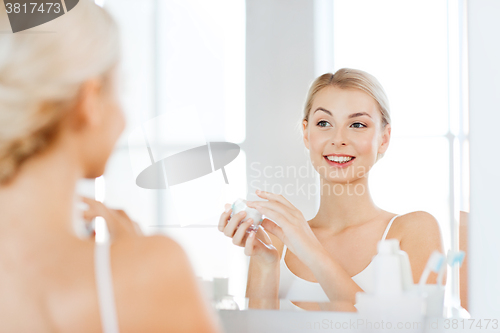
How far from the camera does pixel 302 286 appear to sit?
0.89 metres

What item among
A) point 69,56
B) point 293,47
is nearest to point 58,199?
point 69,56

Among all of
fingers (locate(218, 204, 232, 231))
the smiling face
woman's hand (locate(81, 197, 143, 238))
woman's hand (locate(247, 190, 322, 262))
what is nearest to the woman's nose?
the smiling face

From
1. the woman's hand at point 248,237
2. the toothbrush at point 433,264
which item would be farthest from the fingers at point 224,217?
the toothbrush at point 433,264

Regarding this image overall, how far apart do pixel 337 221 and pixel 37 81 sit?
1.99 feet

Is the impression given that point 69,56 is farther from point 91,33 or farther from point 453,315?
point 453,315

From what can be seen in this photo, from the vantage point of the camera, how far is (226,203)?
95cm

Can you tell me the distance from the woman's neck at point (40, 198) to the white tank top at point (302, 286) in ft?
1.59

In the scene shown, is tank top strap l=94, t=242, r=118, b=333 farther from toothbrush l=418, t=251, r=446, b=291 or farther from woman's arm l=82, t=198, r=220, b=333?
toothbrush l=418, t=251, r=446, b=291

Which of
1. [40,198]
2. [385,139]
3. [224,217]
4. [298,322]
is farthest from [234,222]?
[40,198]

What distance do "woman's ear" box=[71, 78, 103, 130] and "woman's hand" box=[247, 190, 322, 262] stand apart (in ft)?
1.39

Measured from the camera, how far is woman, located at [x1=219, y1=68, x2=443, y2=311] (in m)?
0.87

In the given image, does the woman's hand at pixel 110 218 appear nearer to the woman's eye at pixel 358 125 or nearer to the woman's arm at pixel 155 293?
the woman's arm at pixel 155 293

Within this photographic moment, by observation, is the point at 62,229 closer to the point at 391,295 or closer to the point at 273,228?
the point at 273,228

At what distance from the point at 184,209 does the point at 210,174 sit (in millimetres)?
100
